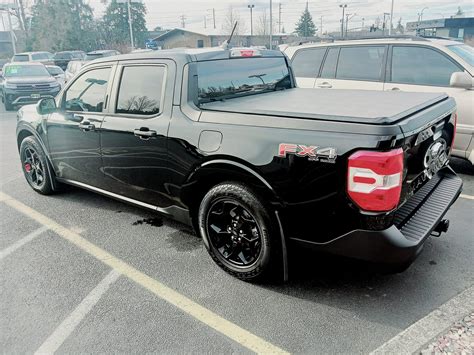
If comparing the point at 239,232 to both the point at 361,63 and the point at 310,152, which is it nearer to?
the point at 310,152

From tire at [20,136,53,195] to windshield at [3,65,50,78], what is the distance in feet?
38.7

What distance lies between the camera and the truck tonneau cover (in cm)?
258

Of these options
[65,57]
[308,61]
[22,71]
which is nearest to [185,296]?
[308,61]

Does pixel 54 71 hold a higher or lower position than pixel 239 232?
higher

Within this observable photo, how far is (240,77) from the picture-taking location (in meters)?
3.91

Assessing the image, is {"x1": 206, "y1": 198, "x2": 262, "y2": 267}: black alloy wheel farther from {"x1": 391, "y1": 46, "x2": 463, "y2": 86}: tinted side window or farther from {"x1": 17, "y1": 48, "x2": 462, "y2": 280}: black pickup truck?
{"x1": 391, "y1": 46, "x2": 463, "y2": 86}: tinted side window

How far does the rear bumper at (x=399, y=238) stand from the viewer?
2.48 m

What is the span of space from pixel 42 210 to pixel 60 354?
275 centimetres

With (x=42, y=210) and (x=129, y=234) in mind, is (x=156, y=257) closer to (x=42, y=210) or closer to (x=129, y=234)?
(x=129, y=234)

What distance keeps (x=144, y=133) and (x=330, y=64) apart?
4.06 meters

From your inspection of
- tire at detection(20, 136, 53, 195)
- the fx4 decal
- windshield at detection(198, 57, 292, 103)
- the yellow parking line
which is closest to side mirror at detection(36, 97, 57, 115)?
tire at detection(20, 136, 53, 195)

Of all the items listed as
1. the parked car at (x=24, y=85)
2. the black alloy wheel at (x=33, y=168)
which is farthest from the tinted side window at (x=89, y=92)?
the parked car at (x=24, y=85)

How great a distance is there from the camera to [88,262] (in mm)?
3598

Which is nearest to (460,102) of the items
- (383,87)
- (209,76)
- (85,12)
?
(383,87)
